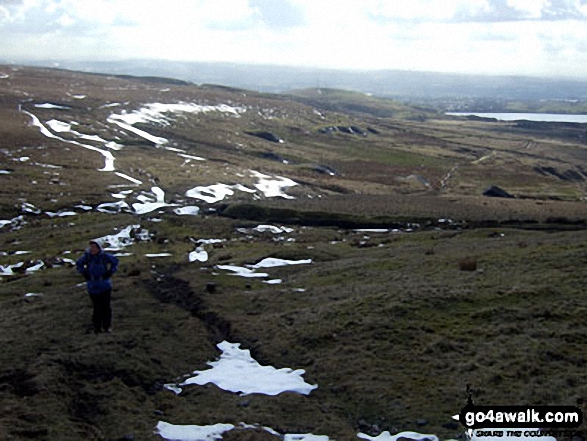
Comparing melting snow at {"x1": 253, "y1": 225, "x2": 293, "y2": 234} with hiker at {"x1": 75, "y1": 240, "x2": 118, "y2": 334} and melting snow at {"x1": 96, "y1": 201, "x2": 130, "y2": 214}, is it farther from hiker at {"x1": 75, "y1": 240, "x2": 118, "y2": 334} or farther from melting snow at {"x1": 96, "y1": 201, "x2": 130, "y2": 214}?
hiker at {"x1": 75, "y1": 240, "x2": 118, "y2": 334}

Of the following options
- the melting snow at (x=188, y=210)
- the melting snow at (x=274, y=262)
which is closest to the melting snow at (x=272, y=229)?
the melting snow at (x=188, y=210)

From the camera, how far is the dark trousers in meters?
19.1

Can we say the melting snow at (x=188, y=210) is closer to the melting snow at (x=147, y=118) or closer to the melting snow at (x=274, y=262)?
the melting snow at (x=274, y=262)

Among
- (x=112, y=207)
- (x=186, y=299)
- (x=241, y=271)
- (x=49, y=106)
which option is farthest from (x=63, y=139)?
(x=186, y=299)

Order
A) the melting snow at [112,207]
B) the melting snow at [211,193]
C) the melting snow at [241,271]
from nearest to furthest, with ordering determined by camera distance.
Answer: the melting snow at [241,271] → the melting snow at [112,207] → the melting snow at [211,193]

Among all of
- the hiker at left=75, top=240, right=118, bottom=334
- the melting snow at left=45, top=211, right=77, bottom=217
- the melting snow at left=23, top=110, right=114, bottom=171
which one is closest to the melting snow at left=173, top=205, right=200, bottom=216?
the melting snow at left=45, top=211, right=77, bottom=217

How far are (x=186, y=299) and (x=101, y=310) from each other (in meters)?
6.26

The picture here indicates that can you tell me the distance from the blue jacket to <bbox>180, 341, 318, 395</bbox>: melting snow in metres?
4.21

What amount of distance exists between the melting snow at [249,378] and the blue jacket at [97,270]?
166 inches

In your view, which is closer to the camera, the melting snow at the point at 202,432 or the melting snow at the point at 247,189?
the melting snow at the point at 202,432

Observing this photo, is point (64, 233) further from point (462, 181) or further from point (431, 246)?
point (462, 181)

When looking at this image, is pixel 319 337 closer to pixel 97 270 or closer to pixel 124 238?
pixel 97 270

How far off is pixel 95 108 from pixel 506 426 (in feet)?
551

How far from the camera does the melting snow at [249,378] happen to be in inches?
621
